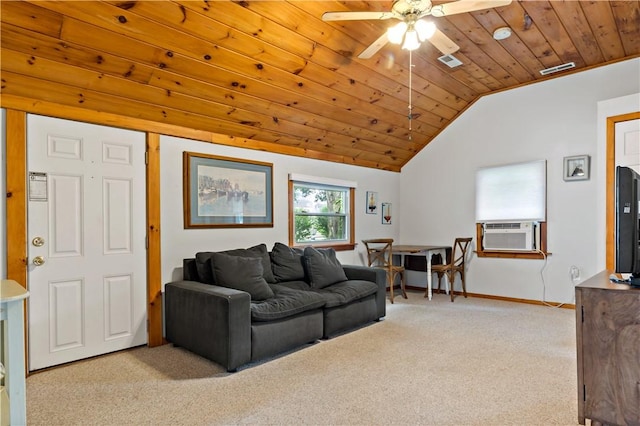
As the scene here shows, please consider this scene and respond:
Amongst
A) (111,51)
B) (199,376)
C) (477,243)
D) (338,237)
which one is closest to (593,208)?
(477,243)

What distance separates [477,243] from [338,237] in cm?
203

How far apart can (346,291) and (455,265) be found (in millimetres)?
2439

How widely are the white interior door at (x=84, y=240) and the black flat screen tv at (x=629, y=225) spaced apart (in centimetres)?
347

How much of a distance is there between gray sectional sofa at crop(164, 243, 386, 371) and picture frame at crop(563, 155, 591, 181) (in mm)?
2693

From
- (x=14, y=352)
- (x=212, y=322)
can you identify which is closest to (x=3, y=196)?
(x=14, y=352)

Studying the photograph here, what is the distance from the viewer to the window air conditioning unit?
16.5 feet

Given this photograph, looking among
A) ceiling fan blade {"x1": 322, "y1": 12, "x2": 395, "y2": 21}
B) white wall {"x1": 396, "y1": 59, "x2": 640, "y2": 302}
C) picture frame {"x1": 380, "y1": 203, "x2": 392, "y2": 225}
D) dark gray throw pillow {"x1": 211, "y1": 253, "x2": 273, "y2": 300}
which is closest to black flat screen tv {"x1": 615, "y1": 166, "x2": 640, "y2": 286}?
ceiling fan blade {"x1": 322, "y1": 12, "x2": 395, "y2": 21}

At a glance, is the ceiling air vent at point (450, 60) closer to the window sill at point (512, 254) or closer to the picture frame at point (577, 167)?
the picture frame at point (577, 167)

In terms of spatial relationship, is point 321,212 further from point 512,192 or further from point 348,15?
point 348,15

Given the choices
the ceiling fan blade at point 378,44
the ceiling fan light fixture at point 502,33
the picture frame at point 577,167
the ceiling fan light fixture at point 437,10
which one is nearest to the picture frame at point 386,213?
the picture frame at point 577,167

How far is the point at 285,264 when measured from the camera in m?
4.05

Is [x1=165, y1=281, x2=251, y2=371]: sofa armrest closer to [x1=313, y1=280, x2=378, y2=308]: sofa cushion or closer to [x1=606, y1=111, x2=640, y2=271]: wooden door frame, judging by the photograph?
[x1=313, y1=280, x2=378, y2=308]: sofa cushion

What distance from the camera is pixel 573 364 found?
2.93 meters

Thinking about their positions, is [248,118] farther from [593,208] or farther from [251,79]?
[593,208]
